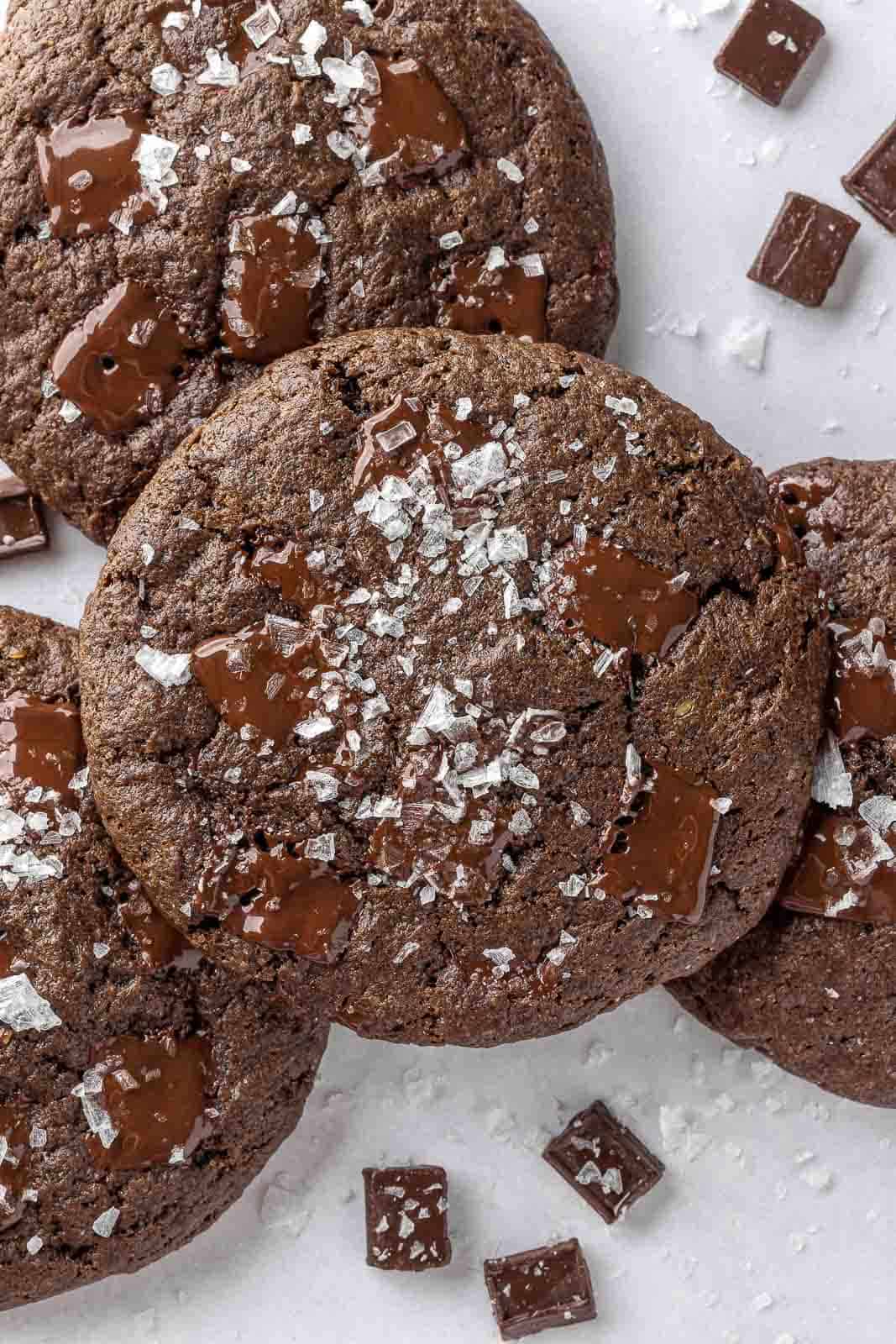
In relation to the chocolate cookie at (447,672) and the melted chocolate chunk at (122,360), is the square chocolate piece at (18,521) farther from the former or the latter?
the chocolate cookie at (447,672)

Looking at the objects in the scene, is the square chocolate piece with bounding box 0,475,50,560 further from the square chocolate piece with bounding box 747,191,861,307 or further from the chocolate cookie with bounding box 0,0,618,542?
the square chocolate piece with bounding box 747,191,861,307

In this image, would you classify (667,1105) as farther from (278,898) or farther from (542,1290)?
(278,898)

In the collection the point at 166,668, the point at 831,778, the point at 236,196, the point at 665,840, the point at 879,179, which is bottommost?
the point at 166,668

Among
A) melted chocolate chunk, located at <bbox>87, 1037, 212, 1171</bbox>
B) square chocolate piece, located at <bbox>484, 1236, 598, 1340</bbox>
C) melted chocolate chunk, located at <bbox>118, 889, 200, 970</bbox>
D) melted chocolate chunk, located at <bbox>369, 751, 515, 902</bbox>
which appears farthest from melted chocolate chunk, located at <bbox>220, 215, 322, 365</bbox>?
square chocolate piece, located at <bbox>484, 1236, 598, 1340</bbox>

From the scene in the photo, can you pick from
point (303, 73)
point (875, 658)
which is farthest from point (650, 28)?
point (875, 658)

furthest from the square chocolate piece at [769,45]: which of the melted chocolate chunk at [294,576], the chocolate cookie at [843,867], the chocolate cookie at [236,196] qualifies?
the melted chocolate chunk at [294,576]

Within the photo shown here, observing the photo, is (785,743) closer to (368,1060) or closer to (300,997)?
(300,997)

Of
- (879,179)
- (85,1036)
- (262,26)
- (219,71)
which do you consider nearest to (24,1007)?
(85,1036)
